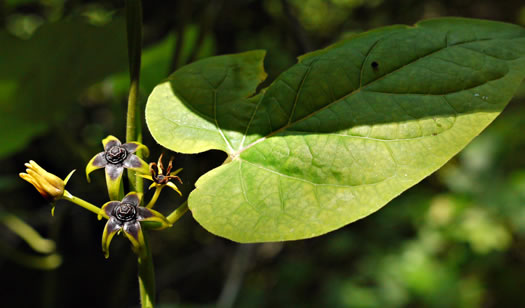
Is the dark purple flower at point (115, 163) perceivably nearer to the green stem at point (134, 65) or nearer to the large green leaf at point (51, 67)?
the green stem at point (134, 65)

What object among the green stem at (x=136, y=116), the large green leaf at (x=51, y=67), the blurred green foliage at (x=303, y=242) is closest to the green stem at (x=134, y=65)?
the green stem at (x=136, y=116)

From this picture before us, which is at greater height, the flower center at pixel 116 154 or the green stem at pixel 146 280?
the flower center at pixel 116 154

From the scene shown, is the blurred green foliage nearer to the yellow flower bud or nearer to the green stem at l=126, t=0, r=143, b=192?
the green stem at l=126, t=0, r=143, b=192

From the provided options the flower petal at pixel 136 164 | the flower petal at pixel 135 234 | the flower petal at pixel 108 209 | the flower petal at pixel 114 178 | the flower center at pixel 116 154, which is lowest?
the flower petal at pixel 135 234

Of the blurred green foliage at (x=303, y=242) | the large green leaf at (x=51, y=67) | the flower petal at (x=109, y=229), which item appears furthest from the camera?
the blurred green foliage at (x=303, y=242)

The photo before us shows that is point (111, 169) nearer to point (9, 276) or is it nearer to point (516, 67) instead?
point (516, 67)

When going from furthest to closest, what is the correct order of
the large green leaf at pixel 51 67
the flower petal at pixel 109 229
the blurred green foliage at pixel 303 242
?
the blurred green foliage at pixel 303 242, the large green leaf at pixel 51 67, the flower petal at pixel 109 229
